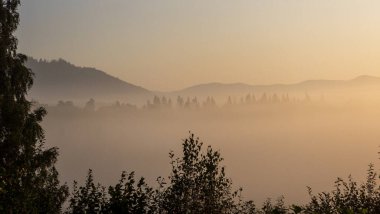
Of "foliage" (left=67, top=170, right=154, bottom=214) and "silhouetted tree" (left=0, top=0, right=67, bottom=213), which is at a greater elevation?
"silhouetted tree" (left=0, top=0, right=67, bottom=213)

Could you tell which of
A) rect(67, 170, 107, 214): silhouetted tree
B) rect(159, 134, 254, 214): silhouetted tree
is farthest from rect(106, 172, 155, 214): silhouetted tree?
rect(159, 134, 254, 214): silhouetted tree

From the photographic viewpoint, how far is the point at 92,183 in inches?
820

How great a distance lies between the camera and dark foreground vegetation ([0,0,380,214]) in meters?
18.7

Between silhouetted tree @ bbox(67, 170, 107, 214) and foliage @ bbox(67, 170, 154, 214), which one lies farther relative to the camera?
silhouetted tree @ bbox(67, 170, 107, 214)

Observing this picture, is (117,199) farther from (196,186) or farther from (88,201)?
(196,186)

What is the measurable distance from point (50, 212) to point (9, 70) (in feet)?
35.8

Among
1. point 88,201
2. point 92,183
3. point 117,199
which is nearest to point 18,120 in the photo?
point 92,183

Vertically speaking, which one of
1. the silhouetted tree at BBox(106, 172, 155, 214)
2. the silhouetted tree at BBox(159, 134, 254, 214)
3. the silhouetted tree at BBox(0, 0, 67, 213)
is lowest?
the silhouetted tree at BBox(106, 172, 155, 214)

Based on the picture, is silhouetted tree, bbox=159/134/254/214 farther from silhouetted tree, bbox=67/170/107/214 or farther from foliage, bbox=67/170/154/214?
silhouetted tree, bbox=67/170/107/214

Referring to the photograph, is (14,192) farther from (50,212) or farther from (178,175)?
(178,175)

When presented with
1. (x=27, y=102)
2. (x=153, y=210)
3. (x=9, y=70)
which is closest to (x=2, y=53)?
(x=9, y=70)

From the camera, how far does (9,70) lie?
27.2 metres

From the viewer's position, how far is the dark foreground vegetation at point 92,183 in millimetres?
18656

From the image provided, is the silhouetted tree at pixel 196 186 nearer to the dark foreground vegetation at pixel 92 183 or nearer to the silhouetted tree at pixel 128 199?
the dark foreground vegetation at pixel 92 183
